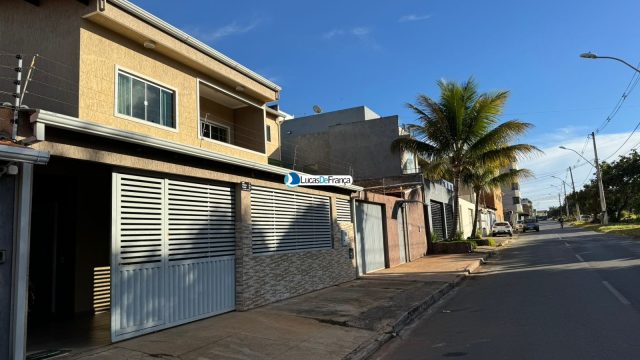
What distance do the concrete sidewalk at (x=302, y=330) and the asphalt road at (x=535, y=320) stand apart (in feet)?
1.52

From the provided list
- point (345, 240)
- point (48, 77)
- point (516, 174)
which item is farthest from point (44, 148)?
point (516, 174)

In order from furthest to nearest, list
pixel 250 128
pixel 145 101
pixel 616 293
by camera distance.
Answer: pixel 250 128 → pixel 145 101 → pixel 616 293

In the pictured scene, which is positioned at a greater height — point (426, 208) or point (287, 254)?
point (426, 208)

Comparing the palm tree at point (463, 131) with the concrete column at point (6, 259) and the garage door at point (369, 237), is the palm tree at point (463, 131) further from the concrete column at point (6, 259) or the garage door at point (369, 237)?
the concrete column at point (6, 259)

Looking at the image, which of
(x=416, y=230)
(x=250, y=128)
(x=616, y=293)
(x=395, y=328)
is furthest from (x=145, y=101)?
(x=416, y=230)

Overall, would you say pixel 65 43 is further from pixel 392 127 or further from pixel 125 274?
pixel 392 127

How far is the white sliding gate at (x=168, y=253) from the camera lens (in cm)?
809

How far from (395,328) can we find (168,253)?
14.1 feet

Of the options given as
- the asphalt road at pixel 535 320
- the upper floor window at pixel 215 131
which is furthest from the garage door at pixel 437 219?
the upper floor window at pixel 215 131

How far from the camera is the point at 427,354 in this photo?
285 inches

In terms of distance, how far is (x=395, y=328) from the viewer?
9242 mm

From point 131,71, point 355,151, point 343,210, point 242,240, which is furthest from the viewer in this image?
point 355,151

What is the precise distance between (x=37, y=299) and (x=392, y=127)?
19.4 m

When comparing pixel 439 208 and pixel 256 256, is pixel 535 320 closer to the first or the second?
pixel 256 256
